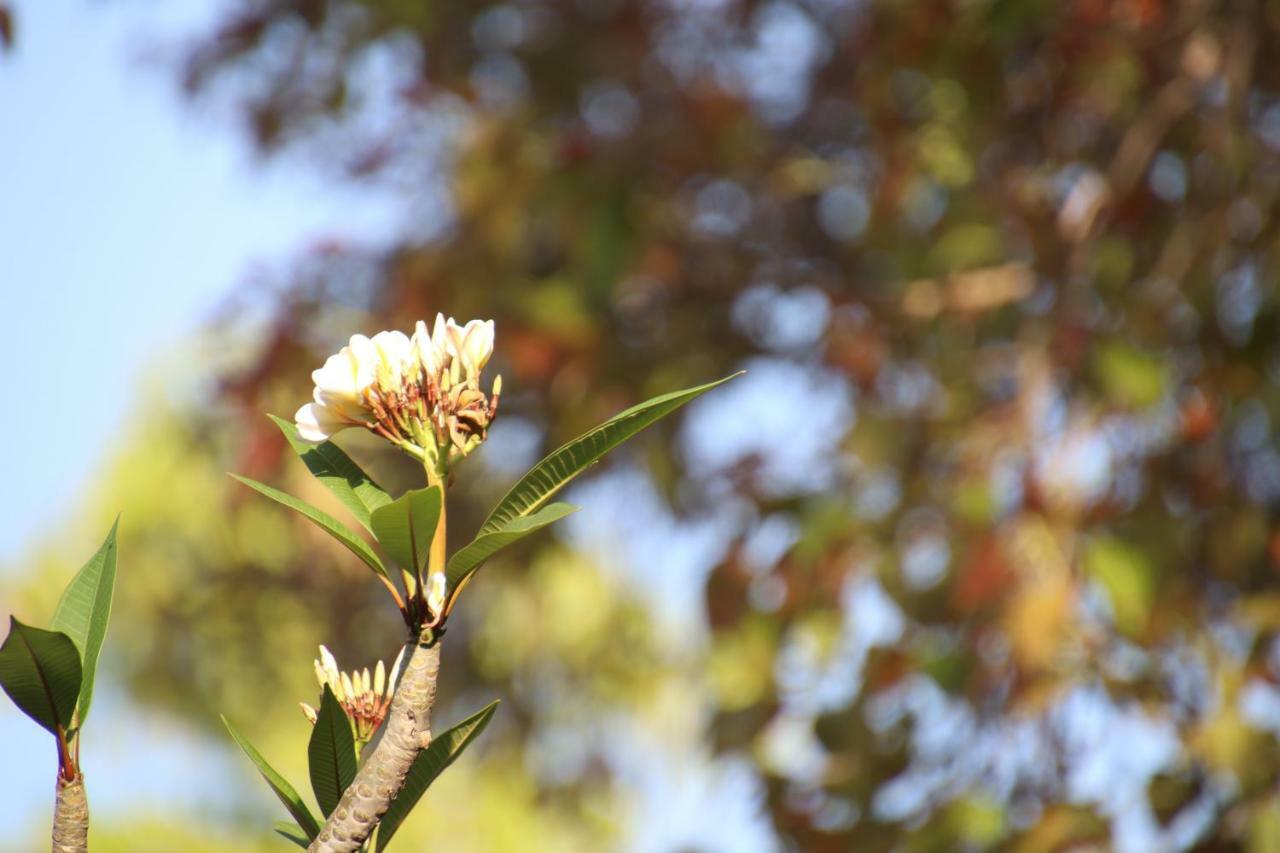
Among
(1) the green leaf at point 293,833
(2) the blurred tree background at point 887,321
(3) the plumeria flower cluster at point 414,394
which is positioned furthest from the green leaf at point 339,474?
(2) the blurred tree background at point 887,321

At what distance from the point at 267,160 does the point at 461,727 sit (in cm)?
285

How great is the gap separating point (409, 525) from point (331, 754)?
8 centimetres

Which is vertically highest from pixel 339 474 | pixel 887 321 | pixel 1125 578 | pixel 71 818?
pixel 887 321

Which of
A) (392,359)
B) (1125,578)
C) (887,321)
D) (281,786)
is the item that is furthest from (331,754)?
(887,321)

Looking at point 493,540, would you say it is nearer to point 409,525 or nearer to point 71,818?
point 409,525

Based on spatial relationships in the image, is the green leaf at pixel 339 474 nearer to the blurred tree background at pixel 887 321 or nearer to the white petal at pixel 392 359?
the white petal at pixel 392 359

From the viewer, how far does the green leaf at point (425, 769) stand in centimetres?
42

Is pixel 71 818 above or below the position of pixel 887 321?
below

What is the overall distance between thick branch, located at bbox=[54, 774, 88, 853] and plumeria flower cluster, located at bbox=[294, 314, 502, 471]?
128mm

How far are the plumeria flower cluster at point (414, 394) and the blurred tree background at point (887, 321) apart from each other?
1191mm

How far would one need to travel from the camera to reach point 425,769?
418 mm

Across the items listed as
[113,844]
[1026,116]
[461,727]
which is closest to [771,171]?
[1026,116]

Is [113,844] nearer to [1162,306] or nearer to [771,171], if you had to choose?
[771,171]

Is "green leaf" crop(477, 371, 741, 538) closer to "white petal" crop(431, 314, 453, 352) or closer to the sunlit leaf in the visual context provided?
"white petal" crop(431, 314, 453, 352)
